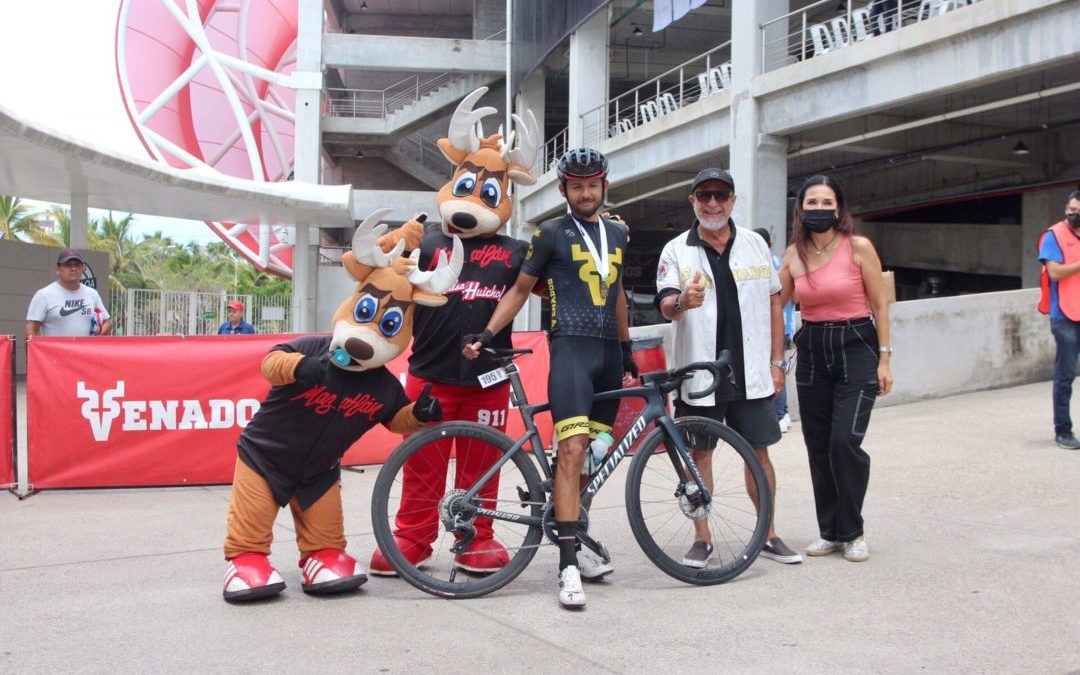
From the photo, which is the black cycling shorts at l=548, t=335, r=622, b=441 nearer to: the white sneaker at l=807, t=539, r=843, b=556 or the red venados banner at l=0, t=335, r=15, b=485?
the white sneaker at l=807, t=539, r=843, b=556

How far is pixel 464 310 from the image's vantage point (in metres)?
5.00

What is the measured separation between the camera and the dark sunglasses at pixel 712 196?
4.98m

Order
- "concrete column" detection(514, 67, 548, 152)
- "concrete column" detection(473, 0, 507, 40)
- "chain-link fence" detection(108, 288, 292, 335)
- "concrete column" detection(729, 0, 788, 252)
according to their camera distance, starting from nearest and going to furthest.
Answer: "concrete column" detection(729, 0, 788, 252)
"chain-link fence" detection(108, 288, 292, 335)
"concrete column" detection(514, 67, 548, 152)
"concrete column" detection(473, 0, 507, 40)

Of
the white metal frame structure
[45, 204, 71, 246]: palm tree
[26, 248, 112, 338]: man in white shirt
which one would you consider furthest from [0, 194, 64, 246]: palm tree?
Result: [26, 248, 112, 338]: man in white shirt

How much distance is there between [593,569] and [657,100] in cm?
2122

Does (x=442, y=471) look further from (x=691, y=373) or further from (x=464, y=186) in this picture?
(x=464, y=186)

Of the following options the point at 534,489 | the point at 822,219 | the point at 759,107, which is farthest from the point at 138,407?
the point at 759,107

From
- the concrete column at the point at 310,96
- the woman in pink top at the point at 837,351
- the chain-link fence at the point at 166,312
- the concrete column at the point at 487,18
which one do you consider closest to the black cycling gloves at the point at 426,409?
the woman in pink top at the point at 837,351

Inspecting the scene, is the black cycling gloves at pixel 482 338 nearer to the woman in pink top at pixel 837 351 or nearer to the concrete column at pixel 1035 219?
the woman in pink top at pixel 837 351

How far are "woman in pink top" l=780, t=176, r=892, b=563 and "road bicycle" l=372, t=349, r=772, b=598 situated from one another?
1.68ft

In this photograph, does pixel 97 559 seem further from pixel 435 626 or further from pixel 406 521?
pixel 435 626

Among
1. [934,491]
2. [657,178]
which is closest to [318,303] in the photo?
[657,178]

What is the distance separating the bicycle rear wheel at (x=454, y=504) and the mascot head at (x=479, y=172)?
112 centimetres

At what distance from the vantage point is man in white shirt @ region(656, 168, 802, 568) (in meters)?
5.00
